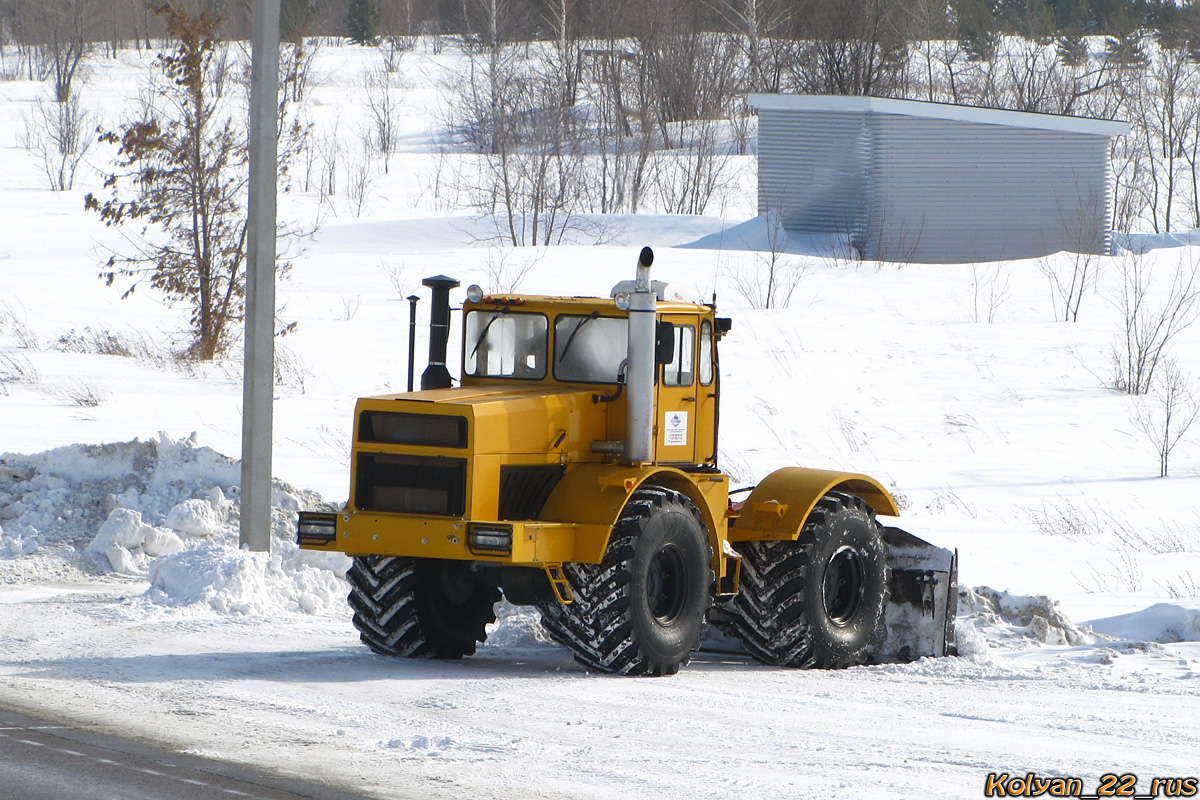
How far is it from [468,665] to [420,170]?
44719 mm

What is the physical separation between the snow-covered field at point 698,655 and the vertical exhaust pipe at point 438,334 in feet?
5.74

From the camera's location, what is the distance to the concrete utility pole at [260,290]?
11.3m

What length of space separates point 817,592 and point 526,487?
202 centimetres

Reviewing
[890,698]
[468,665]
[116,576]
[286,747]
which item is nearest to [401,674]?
[468,665]

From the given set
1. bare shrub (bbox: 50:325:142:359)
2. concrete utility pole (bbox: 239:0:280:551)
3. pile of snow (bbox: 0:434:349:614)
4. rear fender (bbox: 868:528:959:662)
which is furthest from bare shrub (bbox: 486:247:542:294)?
rear fender (bbox: 868:528:959:662)

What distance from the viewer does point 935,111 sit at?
113ft

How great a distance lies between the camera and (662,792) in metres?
6.16

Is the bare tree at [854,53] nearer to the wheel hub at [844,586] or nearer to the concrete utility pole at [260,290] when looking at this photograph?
the concrete utility pole at [260,290]

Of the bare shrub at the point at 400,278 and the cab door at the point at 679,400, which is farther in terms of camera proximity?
the bare shrub at the point at 400,278

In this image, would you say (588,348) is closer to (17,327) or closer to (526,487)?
(526,487)

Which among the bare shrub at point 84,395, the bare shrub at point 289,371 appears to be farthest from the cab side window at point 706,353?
the bare shrub at point 289,371

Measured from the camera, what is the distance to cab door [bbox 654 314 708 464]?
8969mm

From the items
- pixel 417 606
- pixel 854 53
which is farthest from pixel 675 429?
pixel 854 53

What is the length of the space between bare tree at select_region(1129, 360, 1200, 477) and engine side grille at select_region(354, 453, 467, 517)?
12.7 meters
